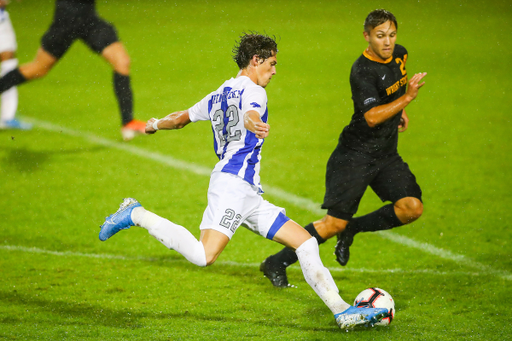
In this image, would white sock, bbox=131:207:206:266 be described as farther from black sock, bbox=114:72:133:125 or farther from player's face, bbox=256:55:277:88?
black sock, bbox=114:72:133:125

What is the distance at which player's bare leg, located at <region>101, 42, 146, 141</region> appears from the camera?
683cm

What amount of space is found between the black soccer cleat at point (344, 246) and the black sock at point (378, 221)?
0.17 feet

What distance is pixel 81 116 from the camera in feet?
35.9

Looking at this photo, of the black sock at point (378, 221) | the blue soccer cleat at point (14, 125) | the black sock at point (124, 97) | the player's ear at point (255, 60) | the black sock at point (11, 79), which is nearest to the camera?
the player's ear at point (255, 60)

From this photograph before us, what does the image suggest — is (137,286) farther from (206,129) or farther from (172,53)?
(172,53)

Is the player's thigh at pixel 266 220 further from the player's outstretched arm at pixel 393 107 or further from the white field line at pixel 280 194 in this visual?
the white field line at pixel 280 194

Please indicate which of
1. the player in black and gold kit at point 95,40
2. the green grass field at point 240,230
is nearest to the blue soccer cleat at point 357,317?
the green grass field at point 240,230

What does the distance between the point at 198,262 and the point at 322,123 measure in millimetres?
6953

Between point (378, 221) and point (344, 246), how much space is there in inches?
14.5

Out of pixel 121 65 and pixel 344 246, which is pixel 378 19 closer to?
pixel 344 246

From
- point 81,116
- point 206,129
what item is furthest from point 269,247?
point 81,116

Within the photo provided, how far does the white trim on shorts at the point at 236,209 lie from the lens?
3.91 m

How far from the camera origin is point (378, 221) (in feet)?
16.1

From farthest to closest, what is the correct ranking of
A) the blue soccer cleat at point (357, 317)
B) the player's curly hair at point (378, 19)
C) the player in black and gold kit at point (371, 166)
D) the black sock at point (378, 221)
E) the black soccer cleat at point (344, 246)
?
1. the black soccer cleat at point (344, 246)
2. the black sock at point (378, 221)
3. the player in black and gold kit at point (371, 166)
4. the player's curly hair at point (378, 19)
5. the blue soccer cleat at point (357, 317)
